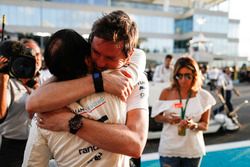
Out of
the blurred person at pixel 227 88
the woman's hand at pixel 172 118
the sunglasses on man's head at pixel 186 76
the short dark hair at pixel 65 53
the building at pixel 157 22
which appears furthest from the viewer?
the building at pixel 157 22

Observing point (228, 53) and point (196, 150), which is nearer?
point (196, 150)

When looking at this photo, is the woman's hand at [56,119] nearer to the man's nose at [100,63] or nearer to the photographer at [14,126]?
the man's nose at [100,63]

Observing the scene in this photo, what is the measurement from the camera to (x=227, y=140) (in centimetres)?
615

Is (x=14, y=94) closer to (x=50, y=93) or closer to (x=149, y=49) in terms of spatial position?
(x=50, y=93)

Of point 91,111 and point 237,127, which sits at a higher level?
point 91,111

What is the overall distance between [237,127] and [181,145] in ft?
16.7

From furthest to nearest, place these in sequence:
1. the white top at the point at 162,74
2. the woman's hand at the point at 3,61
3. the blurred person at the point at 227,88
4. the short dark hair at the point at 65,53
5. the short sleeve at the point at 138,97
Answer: the blurred person at the point at 227,88, the white top at the point at 162,74, the woman's hand at the point at 3,61, the short sleeve at the point at 138,97, the short dark hair at the point at 65,53

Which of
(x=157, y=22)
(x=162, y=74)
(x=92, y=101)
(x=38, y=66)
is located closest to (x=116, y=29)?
(x=92, y=101)

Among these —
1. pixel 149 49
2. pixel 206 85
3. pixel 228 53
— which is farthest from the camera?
pixel 228 53

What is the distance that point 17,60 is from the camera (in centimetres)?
160

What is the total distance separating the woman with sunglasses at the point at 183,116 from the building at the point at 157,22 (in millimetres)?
32487

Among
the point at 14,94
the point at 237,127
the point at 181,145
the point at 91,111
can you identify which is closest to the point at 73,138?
the point at 91,111

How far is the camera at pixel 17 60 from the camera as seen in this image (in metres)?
1.60

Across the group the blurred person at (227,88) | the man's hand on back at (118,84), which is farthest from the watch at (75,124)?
the blurred person at (227,88)
